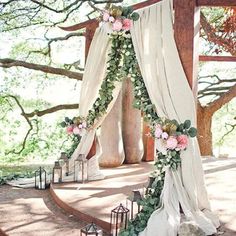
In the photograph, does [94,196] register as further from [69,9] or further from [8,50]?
[8,50]

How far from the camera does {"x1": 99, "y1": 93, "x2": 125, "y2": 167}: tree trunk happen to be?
7348 millimetres

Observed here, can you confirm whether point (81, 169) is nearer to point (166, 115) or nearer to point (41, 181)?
point (41, 181)

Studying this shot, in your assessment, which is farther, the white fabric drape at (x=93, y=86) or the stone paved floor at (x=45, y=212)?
the white fabric drape at (x=93, y=86)

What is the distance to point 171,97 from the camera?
165 inches

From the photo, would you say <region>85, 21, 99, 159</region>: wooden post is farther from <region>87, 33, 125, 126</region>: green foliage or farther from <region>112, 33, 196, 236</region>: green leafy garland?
<region>112, 33, 196, 236</region>: green leafy garland

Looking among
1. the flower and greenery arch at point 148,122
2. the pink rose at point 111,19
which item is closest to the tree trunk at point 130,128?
the flower and greenery arch at point 148,122

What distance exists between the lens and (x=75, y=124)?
6.07 m

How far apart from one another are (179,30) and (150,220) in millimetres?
1853

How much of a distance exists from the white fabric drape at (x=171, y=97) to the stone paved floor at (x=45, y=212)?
13.3 inches

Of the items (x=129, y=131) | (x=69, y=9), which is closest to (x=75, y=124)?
(x=129, y=131)

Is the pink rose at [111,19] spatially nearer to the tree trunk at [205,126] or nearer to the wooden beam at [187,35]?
the wooden beam at [187,35]

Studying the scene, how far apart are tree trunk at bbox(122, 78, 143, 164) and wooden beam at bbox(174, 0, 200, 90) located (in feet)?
11.3

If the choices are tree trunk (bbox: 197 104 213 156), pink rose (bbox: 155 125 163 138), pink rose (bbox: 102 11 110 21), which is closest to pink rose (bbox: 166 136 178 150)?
pink rose (bbox: 155 125 163 138)

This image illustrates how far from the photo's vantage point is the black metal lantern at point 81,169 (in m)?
6.07
